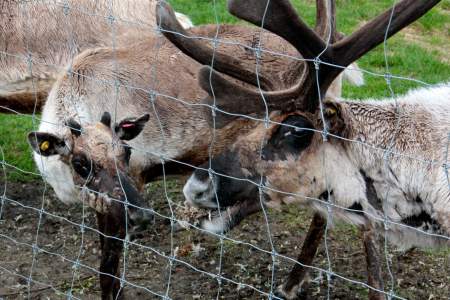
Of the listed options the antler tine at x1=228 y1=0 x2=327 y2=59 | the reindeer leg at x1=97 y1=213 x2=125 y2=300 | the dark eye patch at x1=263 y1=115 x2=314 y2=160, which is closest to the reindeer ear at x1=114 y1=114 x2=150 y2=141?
the reindeer leg at x1=97 y1=213 x2=125 y2=300

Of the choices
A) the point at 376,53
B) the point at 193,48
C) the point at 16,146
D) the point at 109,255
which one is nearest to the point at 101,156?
the point at 109,255

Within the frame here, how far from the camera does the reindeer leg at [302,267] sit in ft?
16.5

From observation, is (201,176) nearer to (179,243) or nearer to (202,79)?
(202,79)

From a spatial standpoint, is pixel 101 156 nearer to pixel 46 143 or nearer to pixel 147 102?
pixel 46 143

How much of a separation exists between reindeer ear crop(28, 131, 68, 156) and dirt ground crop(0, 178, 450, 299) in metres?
0.37

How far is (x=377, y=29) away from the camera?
3.62m

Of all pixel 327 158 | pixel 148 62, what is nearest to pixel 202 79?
pixel 327 158

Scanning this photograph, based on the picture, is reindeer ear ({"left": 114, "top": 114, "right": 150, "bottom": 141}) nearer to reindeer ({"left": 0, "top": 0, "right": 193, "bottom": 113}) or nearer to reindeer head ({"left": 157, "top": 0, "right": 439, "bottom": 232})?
reindeer head ({"left": 157, "top": 0, "right": 439, "bottom": 232})

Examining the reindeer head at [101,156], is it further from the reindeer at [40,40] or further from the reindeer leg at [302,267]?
the reindeer at [40,40]

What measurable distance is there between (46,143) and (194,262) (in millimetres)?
1478

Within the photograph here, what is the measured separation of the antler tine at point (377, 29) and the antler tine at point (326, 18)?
54 centimetres

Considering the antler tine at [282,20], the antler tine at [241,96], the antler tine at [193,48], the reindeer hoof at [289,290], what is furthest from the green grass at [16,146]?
the antler tine at [282,20]

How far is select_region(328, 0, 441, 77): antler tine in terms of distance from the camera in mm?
3520

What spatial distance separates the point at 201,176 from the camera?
4008mm
